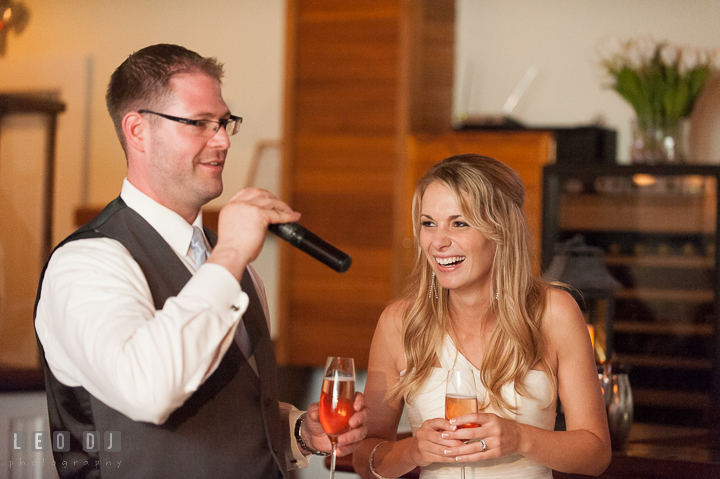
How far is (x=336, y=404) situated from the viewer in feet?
4.80

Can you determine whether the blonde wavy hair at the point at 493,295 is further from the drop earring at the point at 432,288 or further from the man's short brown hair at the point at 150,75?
the man's short brown hair at the point at 150,75

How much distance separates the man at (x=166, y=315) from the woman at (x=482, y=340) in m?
0.39

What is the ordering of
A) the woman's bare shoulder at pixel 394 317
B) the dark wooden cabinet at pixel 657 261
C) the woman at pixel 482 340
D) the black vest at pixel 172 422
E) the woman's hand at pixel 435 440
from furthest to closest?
the dark wooden cabinet at pixel 657 261
the woman's bare shoulder at pixel 394 317
the woman at pixel 482 340
the woman's hand at pixel 435 440
the black vest at pixel 172 422

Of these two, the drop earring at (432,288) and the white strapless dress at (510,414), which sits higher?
the drop earring at (432,288)

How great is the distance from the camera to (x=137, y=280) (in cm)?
126

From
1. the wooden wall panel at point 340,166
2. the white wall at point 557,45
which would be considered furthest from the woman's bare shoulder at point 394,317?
the white wall at point 557,45

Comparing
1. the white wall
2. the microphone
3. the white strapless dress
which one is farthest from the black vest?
the white wall

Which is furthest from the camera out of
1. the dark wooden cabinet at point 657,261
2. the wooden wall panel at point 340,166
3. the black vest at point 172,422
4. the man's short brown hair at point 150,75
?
the wooden wall panel at point 340,166

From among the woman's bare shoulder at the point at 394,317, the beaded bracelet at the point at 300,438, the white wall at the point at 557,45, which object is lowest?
Answer: the beaded bracelet at the point at 300,438

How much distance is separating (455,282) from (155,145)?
2.65ft

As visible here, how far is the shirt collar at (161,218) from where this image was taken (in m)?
1.40

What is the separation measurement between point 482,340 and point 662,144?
2.48m

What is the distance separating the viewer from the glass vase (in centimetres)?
390

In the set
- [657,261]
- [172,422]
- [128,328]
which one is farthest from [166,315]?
[657,261]
